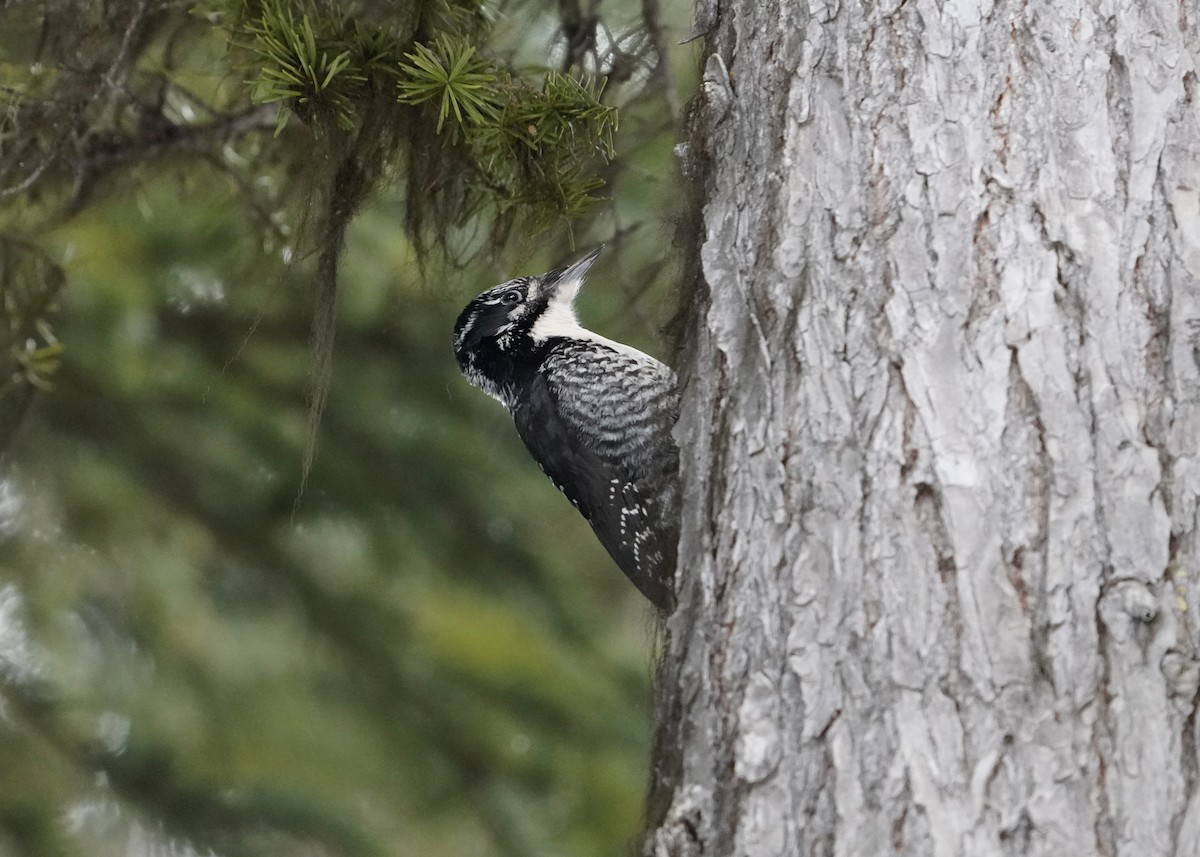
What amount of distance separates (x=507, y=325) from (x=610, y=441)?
588 millimetres

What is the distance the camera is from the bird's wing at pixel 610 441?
2.93 metres

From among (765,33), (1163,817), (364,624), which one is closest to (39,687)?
(364,624)

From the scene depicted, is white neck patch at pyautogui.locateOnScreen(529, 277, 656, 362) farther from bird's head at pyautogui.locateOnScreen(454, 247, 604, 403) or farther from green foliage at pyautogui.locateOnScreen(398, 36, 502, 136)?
green foliage at pyautogui.locateOnScreen(398, 36, 502, 136)

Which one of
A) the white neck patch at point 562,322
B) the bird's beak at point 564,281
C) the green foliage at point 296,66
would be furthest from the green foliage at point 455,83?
the white neck patch at point 562,322

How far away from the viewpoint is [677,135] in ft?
7.36

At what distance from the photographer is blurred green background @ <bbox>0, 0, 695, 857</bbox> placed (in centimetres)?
290

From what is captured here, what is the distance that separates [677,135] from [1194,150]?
882mm

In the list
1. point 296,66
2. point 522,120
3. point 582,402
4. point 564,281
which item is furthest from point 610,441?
point 296,66

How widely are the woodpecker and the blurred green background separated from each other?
0.41 ft

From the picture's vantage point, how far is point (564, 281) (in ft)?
11.2

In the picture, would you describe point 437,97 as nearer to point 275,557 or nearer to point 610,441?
point 610,441

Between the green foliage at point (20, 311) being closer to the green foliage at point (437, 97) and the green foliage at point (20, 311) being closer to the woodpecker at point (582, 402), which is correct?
the green foliage at point (437, 97)

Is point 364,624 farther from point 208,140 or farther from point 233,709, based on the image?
point 208,140

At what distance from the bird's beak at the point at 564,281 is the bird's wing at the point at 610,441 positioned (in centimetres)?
17
